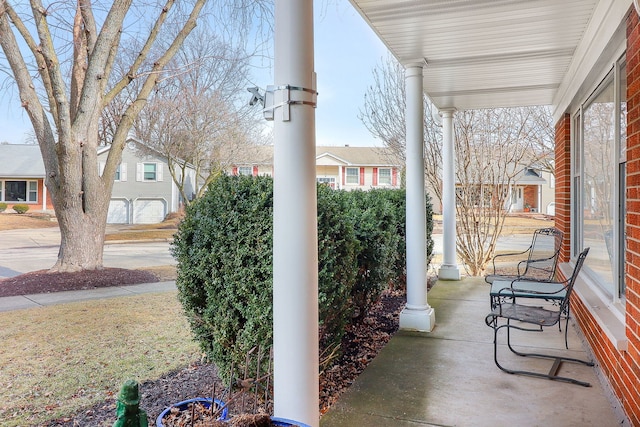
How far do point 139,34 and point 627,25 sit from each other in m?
2.47

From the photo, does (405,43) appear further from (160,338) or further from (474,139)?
(474,139)

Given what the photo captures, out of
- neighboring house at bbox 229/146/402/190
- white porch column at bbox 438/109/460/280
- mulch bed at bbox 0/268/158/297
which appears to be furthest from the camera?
white porch column at bbox 438/109/460/280

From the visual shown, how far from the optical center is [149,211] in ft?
6.73

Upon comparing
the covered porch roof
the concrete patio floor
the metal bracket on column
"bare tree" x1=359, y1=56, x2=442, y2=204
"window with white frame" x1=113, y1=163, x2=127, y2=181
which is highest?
"bare tree" x1=359, y1=56, x2=442, y2=204

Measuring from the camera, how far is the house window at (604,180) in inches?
Answer: 112

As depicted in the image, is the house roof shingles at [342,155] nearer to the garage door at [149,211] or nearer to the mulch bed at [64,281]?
the garage door at [149,211]

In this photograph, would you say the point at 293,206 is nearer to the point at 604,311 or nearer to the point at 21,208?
the point at 21,208

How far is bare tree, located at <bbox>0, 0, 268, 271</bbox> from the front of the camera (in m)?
1.64

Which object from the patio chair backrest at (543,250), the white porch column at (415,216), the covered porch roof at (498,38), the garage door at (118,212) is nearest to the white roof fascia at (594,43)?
the covered porch roof at (498,38)

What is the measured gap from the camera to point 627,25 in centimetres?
241

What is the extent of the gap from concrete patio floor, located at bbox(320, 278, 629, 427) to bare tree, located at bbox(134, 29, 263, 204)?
4.91 feet

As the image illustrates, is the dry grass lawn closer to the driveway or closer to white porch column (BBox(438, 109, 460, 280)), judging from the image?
the driveway

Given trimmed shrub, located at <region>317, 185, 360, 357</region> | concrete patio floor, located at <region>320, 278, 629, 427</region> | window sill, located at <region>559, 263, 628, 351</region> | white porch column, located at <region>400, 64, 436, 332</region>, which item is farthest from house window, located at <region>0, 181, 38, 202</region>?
white porch column, located at <region>400, 64, 436, 332</region>

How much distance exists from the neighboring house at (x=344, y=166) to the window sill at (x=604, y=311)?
6.07ft
